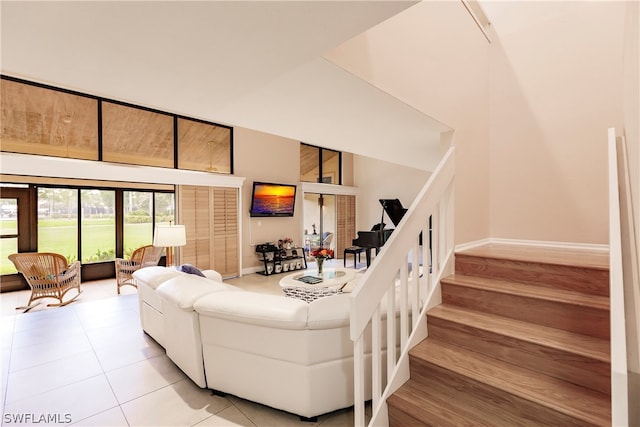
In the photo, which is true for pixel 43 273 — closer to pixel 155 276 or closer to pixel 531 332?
pixel 155 276

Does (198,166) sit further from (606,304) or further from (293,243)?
(606,304)

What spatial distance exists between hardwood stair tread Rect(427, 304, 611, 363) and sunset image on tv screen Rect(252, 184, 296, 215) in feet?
18.1

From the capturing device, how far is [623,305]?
3.20ft

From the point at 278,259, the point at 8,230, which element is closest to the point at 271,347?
the point at 278,259

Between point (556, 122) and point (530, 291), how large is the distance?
2.11 meters

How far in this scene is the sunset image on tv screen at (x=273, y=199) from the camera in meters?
7.02

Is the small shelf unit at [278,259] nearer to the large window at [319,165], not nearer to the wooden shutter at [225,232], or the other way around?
the wooden shutter at [225,232]

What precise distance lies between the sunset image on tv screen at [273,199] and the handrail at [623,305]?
6175 millimetres

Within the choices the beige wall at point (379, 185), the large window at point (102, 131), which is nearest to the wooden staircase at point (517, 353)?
the large window at point (102, 131)

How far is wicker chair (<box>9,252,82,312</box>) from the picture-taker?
13.8 feet

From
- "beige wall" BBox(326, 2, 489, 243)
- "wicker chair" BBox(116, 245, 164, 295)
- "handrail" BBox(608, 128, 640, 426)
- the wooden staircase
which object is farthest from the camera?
"wicker chair" BBox(116, 245, 164, 295)

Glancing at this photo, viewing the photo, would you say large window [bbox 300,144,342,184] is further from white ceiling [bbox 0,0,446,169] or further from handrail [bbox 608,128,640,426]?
handrail [bbox 608,128,640,426]

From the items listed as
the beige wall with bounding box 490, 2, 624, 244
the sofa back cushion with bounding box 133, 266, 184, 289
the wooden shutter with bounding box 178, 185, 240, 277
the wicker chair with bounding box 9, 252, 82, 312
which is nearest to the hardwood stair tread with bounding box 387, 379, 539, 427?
the beige wall with bounding box 490, 2, 624, 244

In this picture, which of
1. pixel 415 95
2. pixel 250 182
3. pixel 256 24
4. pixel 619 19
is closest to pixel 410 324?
pixel 415 95
